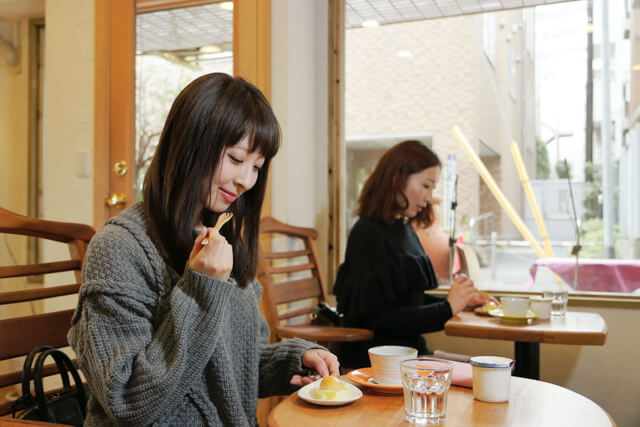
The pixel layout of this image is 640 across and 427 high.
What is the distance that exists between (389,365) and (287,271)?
1.40 meters

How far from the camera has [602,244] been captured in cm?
281

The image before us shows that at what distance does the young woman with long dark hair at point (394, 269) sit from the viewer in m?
2.20

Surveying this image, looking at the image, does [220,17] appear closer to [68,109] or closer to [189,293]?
[68,109]

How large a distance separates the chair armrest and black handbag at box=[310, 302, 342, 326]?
0.34ft

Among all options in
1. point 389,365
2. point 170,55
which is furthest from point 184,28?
point 389,365

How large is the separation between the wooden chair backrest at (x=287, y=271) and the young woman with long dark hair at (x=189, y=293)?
96cm

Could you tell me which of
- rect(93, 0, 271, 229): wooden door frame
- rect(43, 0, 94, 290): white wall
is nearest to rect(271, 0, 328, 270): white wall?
rect(93, 0, 271, 229): wooden door frame

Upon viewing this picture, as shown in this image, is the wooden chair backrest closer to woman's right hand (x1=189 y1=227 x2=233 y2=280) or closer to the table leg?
the table leg

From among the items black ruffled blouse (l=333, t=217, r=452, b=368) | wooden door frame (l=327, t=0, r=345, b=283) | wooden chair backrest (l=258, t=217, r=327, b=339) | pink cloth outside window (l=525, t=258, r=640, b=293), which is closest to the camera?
black ruffled blouse (l=333, t=217, r=452, b=368)

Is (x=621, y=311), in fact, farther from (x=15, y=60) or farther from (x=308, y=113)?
(x=15, y=60)

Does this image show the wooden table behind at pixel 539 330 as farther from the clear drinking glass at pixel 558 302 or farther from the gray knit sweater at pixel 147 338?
the gray knit sweater at pixel 147 338

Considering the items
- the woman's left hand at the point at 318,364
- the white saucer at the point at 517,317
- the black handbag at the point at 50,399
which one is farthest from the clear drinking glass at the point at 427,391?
the white saucer at the point at 517,317

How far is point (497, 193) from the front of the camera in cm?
302

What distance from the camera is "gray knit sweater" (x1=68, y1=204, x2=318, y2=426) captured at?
40.1 inches
